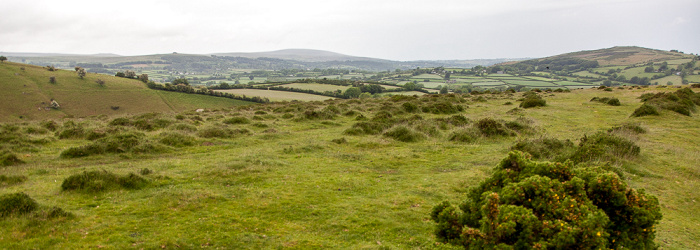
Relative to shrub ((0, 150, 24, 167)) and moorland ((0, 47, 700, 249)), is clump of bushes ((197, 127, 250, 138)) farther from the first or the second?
shrub ((0, 150, 24, 167))

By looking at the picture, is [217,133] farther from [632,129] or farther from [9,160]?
[632,129]

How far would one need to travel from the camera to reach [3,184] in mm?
10859

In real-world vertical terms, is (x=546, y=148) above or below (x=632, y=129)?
below

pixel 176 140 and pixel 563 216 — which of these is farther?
pixel 176 140

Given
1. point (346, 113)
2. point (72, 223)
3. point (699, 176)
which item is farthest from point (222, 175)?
point (346, 113)

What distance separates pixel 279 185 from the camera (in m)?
11.6

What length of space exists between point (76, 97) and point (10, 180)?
8178cm

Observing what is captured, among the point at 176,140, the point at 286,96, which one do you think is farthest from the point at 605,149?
the point at 286,96

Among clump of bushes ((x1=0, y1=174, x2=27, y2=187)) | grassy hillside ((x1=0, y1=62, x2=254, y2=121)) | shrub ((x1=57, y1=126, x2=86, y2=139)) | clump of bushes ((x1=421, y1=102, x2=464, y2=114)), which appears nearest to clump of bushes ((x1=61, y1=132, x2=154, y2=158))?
clump of bushes ((x1=0, y1=174, x2=27, y2=187))

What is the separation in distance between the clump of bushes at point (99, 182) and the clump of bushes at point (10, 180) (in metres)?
2.44

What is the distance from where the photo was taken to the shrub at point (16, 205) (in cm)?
779

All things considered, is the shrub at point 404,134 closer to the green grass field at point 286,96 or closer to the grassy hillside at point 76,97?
the green grass field at point 286,96

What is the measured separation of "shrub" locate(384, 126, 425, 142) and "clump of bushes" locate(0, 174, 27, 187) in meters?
17.8

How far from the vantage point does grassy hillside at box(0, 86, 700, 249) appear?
761 cm
